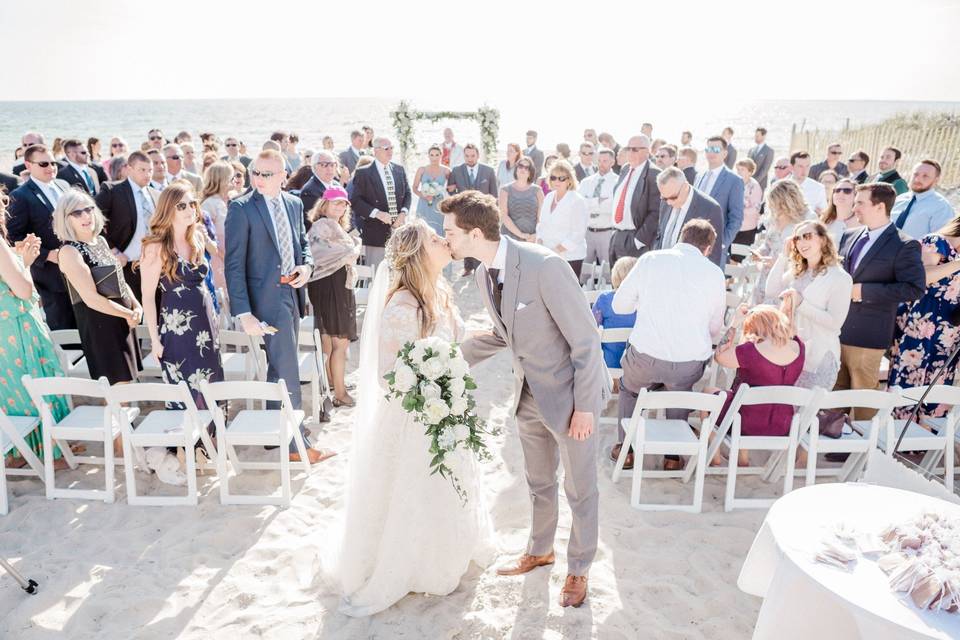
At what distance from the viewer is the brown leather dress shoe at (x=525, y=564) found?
11.9ft

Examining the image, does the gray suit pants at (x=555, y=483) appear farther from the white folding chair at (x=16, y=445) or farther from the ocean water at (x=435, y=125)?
the ocean water at (x=435, y=125)

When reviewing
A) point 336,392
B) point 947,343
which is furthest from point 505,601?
point 947,343

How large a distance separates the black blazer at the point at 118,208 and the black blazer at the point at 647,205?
221 inches

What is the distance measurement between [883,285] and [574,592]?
3530 millimetres

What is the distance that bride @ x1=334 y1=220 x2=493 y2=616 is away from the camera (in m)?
3.21

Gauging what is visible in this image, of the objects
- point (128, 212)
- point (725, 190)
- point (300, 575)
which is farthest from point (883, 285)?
point (128, 212)

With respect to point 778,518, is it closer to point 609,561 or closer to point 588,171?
point 609,561

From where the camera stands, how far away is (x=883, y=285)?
4.81 m

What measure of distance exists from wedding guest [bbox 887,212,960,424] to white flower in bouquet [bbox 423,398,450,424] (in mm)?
4233

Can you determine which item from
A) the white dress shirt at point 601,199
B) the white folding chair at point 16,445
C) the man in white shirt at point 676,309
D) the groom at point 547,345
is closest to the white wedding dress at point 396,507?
the groom at point 547,345

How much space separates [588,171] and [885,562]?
32.2ft

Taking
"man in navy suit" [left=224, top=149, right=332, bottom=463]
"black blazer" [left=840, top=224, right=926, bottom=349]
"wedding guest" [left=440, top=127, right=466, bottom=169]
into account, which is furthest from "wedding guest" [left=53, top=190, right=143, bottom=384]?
"wedding guest" [left=440, top=127, right=466, bottom=169]

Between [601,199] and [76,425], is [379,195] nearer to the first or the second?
[601,199]

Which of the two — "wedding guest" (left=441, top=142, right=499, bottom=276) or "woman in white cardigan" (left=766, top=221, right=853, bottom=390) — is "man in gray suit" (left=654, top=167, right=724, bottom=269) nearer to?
"woman in white cardigan" (left=766, top=221, right=853, bottom=390)
